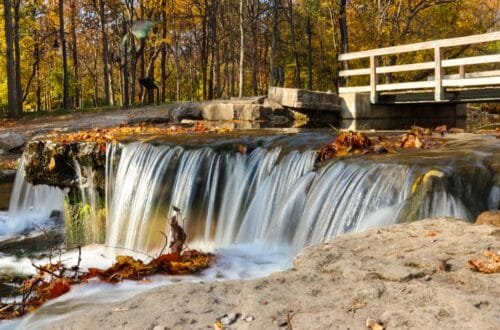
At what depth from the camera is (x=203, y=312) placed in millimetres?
2949

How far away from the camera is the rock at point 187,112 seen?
58.2ft

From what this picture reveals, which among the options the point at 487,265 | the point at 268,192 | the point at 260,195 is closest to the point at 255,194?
the point at 260,195

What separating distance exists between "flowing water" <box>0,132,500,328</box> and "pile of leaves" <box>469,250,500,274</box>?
6.00 ft

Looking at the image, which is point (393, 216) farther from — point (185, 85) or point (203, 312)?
point (185, 85)

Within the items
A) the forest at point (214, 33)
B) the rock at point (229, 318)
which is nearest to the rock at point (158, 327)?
the rock at point (229, 318)

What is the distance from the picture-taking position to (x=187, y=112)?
17.9 m

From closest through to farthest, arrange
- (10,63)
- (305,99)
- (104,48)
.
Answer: (305,99) < (10,63) < (104,48)

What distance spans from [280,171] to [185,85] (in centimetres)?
4822

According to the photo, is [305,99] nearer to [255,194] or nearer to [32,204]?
Answer: [32,204]

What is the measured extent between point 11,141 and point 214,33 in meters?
15.8

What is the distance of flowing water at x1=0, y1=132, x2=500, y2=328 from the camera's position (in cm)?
535

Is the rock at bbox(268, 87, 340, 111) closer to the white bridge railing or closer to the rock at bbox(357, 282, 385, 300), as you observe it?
the white bridge railing

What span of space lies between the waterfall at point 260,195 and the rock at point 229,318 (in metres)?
2.76

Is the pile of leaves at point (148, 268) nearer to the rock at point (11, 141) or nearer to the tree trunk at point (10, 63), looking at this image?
the rock at point (11, 141)
